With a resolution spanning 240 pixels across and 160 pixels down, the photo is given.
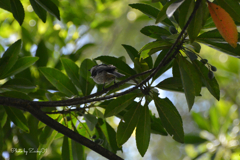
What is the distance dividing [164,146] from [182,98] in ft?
5.70

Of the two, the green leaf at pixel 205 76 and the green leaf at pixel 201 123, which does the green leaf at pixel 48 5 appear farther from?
the green leaf at pixel 201 123

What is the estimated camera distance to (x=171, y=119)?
148 centimetres

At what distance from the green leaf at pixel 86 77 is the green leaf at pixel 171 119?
1.93 feet

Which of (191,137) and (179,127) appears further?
(191,137)

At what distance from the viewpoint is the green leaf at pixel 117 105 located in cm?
146

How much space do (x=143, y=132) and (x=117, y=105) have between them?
0.88ft

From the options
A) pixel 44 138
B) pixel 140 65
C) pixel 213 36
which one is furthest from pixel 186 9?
pixel 44 138

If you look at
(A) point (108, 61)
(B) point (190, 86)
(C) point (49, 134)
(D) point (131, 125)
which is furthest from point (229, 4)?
(C) point (49, 134)

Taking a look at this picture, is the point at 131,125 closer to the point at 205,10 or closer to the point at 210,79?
the point at 210,79

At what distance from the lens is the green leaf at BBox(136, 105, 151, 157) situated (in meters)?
1.51

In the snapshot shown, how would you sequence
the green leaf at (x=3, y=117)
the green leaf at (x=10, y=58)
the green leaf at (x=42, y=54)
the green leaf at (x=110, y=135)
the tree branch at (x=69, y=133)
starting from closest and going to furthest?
the tree branch at (x=69, y=133), the green leaf at (x=10, y=58), the green leaf at (x=110, y=135), the green leaf at (x=3, y=117), the green leaf at (x=42, y=54)

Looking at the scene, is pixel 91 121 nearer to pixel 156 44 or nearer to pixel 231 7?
pixel 156 44

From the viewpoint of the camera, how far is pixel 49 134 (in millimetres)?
1779

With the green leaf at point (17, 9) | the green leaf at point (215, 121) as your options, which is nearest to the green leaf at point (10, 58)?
the green leaf at point (17, 9)
